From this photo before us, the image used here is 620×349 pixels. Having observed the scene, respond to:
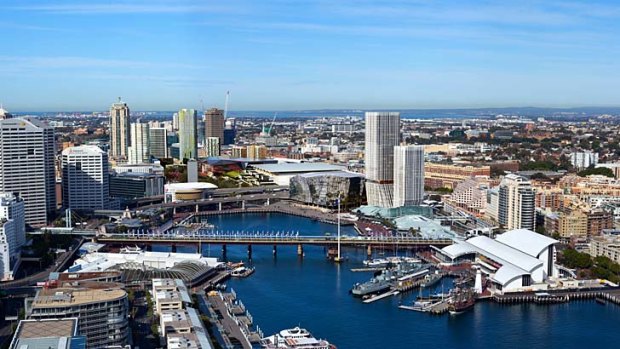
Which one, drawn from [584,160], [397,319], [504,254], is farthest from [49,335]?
[584,160]

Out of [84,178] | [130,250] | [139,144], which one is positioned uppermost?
[139,144]

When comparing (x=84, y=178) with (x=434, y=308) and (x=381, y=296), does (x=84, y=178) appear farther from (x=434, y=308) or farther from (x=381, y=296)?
(x=434, y=308)

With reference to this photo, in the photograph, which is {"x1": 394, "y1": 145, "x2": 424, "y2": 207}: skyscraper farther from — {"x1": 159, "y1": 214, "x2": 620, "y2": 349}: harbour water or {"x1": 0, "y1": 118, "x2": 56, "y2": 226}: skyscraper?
{"x1": 0, "y1": 118, "x2": 56, "y2": 226}: skyscraper

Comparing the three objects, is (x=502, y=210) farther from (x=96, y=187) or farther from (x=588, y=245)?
(x=96, y=187)

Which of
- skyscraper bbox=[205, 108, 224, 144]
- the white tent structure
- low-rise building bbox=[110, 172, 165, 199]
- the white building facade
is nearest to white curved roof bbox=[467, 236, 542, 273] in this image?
the white tent structure

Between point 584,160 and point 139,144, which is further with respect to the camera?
point 139,144

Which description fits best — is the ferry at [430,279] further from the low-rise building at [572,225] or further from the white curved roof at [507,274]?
the low-rise building at [572,225]
